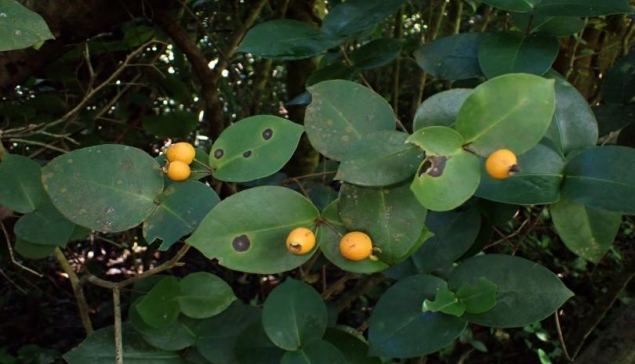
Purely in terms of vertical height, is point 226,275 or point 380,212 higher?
point 380,212

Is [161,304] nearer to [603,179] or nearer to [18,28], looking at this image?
[18,28]

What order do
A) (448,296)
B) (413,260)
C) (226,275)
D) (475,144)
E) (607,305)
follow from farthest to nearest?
(226,275) < (607,305) < (413,260) < (448,296) < (475,144)

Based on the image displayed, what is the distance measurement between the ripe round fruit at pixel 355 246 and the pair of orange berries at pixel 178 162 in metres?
0.18

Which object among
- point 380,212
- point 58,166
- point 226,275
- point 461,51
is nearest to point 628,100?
point 461,51

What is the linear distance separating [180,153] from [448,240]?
1.07 feet

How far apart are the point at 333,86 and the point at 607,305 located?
44.6 inches

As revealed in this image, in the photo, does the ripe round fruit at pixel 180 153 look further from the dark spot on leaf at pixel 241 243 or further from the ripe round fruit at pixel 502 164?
the ripe round fruit at pixel 502 164

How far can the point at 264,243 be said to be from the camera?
21.3 inches

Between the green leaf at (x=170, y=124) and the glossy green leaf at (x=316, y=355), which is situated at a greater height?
the glossy green leaf at (x=316, y=355)

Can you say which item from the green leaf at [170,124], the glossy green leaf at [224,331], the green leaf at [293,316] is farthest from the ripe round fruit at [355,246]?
the green leaf at [170,124]

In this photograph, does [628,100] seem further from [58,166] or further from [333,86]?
[58,166]

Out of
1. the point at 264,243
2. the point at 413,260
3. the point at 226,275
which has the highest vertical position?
the point at 264,243

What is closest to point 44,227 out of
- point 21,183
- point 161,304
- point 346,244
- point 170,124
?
point 21,183

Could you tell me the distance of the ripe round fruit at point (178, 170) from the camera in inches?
23.0
